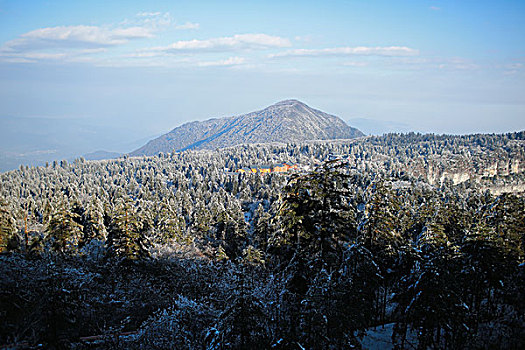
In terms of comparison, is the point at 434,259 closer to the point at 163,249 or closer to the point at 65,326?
the point at 65,326

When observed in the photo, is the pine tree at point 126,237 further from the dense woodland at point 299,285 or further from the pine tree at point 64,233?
the pine tree at point 64,233

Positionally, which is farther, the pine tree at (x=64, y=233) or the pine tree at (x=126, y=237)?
the pine tree at (x=64, y=233)

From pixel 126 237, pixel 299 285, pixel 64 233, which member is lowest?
pixel 64 233

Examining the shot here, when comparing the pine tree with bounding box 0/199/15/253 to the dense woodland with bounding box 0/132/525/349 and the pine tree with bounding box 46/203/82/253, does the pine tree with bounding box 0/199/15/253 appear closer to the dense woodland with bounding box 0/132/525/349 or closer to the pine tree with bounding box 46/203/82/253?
the dense woodland with bounding box 0/132/525/349

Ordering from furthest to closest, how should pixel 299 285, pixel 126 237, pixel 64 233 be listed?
pixel 64 233, pixel 126 237, pixel 299 285

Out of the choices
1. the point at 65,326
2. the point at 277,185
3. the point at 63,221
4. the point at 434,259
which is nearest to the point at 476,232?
the point at 434,259

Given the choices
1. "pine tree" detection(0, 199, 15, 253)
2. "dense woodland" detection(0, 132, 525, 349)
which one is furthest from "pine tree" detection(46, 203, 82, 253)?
"pine tree" detection(0, 199, 15, 253)

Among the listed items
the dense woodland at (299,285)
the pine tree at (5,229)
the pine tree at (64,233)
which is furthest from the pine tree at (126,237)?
the pine tree at (5,229)

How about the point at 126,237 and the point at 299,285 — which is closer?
the point at 299,285

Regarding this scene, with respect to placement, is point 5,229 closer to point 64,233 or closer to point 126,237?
point 64,233

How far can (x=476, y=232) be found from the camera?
20.7 metres

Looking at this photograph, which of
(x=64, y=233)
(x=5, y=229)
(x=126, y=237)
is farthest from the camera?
(x=5, y=229)

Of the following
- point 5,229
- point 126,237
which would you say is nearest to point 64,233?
point 5,229

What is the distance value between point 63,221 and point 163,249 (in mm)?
11059
